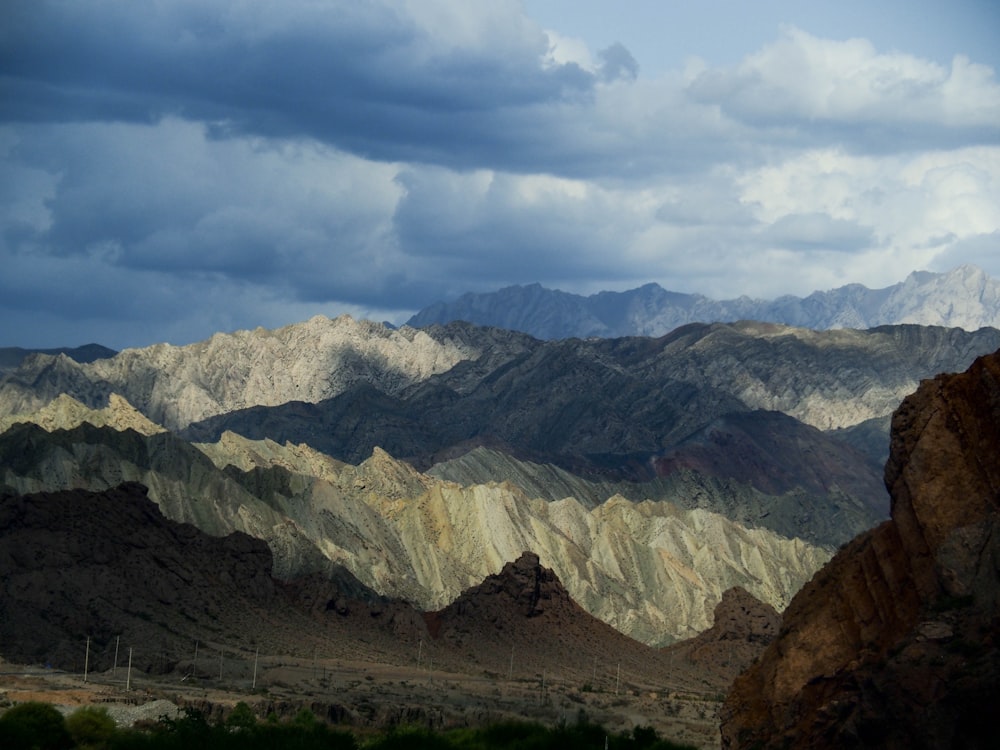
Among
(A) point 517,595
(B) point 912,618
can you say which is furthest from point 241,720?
(A) point 517,595

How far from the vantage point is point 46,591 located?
394 feet

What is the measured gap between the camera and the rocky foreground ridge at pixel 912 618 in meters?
43.3

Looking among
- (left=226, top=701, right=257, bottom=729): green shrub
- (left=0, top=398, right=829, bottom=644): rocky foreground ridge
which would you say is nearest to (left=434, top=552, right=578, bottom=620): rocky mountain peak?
(left=0, top=398, right=829, bottom=644): rocky foreground ridge

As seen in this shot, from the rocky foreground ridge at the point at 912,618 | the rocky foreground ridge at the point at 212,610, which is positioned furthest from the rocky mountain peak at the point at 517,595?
the rocky foreground ridge at the point at 912,618

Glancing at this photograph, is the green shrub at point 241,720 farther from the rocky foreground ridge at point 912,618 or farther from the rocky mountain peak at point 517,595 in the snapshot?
the rocky mountain peak at point 517,595

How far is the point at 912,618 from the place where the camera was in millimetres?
50156

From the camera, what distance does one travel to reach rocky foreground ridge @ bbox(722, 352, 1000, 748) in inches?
1705

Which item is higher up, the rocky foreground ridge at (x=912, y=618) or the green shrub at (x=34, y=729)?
the rocky foreground ridge at (x=912, y=618)

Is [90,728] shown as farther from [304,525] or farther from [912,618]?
[304,525]

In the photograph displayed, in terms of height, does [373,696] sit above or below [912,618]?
below

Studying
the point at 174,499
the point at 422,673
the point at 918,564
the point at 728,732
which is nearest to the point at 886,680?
the point at 918,564

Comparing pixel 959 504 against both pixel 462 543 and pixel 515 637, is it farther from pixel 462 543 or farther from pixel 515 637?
pixel 462 543

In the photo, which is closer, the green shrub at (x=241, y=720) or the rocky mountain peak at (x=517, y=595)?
the green shrub at (x=241, y=720)

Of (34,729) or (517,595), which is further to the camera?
(517,595)
